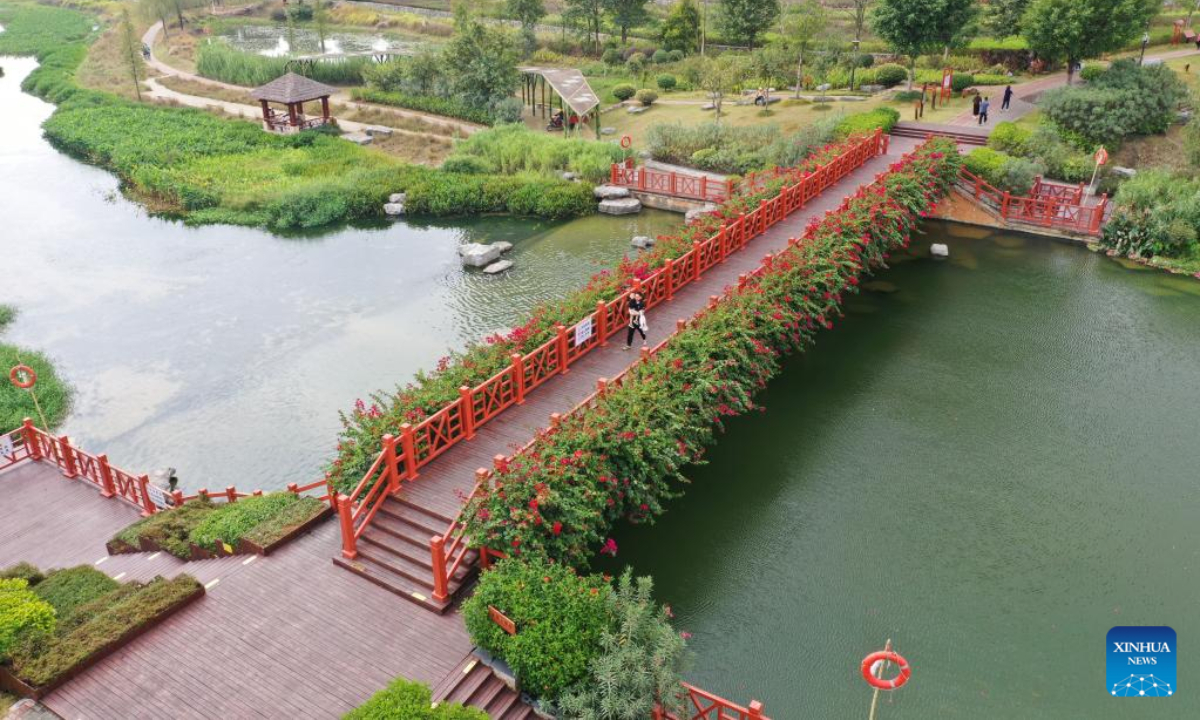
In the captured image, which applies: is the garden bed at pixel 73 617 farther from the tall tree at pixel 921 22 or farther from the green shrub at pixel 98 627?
the tall tree at pixel 921 22

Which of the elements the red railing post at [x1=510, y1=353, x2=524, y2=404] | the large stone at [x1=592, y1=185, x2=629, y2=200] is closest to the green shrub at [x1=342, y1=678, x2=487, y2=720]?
the red railing post at [x1=510, y1=353, x2=524, y2=404]

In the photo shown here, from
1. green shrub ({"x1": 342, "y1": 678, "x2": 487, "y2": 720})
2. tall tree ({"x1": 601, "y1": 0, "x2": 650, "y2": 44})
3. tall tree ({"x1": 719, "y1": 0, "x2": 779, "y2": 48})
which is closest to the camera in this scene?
green shrub ({"x1": 342, "y1": 678, "x2": 487, "y2": 720})

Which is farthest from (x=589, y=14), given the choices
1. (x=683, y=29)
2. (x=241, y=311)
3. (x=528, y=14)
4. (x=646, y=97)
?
(x=241, y=311)

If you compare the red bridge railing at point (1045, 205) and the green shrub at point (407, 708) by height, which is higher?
the red bridge railing at point (1045, 205)

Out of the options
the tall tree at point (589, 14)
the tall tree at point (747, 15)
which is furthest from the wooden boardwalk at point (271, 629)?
the tall tree at point (589, 14)

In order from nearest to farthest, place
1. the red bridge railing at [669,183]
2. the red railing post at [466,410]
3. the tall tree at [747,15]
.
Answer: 1. the red railing post at [466,410]
2. the red bridge railing at [669,183]
3. the tall tree at [747,15]

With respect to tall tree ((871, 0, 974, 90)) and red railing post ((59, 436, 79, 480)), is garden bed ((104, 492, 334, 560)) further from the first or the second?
tall tree ((871, 0, 974, 90))

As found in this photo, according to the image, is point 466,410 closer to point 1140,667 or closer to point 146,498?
point 146,498
